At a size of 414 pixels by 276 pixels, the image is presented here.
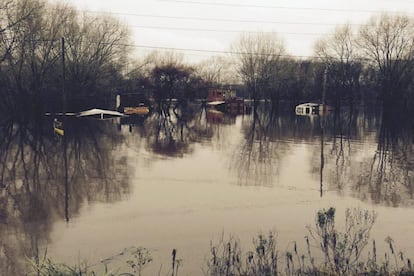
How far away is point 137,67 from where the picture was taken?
72.1m

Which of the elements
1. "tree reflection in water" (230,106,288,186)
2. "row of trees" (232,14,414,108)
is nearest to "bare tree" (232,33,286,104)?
"row of trees" (232,14,414,108)

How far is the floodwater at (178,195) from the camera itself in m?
8.61

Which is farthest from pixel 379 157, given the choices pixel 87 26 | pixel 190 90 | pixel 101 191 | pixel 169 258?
pixel 190 90

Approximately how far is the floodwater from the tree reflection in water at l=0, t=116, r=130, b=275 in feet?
0.12

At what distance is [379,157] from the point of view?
65.6 feet

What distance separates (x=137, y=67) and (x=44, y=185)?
6062cm

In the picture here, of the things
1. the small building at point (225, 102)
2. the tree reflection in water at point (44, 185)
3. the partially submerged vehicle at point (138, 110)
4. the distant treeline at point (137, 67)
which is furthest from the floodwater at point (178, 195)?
the small building at point (225, 102)

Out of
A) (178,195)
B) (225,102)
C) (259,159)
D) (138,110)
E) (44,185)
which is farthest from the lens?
(225,102)

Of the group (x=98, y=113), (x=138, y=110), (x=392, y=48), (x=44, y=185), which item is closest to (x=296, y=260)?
(x=44, y=185)

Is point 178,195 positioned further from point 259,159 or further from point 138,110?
point 138,110

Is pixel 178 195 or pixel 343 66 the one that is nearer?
pixel 178 195

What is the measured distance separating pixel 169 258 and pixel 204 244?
1.00 m

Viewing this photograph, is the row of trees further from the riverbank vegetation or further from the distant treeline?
the riverbank vegetation

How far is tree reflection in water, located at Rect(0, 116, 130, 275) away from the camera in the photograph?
8.72 metres
